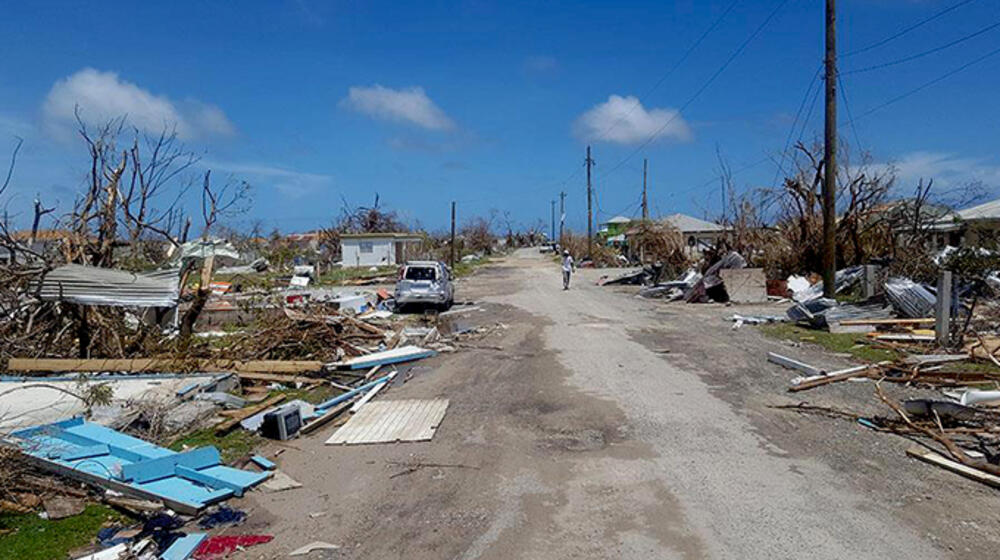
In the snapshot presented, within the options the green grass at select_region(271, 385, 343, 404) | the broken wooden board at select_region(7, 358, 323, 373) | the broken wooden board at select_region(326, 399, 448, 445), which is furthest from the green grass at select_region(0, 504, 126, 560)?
the broken wooden board at select_region(7, 358, 323, 373)

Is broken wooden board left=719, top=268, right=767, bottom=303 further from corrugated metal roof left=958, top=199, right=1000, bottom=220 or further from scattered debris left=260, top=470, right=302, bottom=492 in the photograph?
scattered debris left=260, top=470, right=302, bottom=492

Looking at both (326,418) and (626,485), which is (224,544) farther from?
(326,418)

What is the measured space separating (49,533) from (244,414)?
344 centimetres

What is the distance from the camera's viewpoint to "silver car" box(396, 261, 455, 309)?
2162 cm

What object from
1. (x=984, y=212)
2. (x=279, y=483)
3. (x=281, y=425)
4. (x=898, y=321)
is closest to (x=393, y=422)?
(x=281, y=425)

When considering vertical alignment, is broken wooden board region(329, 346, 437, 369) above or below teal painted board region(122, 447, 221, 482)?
below

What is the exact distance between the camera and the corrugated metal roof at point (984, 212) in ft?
93.0

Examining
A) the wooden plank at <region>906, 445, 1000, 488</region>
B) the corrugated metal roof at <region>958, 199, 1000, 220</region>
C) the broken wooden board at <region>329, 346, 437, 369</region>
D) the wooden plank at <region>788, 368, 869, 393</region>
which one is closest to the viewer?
the wooden plank at <region>906, 445, 1000, 488</region>

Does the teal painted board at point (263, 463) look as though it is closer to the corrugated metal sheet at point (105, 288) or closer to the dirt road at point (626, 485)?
the dirt road at point (626, 485)

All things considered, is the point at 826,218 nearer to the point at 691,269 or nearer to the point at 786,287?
the point at 786,287

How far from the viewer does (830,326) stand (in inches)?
607

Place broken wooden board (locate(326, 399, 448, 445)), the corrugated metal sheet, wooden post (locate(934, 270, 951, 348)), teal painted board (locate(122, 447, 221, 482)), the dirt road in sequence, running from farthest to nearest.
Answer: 1. wooden post (locate(934, 270, 951, 348))
2. the corrugated metal sheet
3. broken wooden board (locate(326, 399, 448, 445))
4. teal painted board (locate(122, 447, 221, 482))
5. the dirt road

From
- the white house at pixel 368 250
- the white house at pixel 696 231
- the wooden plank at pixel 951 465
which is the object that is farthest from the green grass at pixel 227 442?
the white house at pixel 368 250

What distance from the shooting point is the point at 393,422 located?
8414 millimetres
